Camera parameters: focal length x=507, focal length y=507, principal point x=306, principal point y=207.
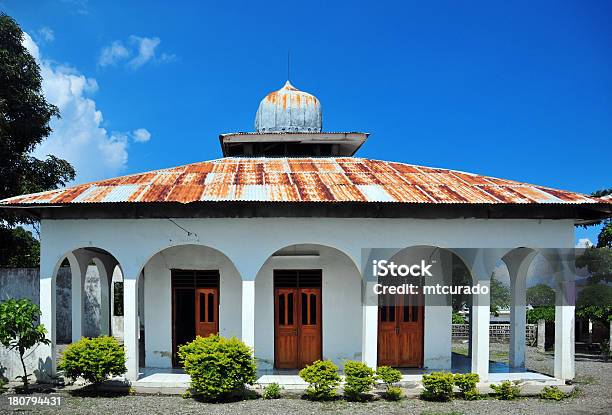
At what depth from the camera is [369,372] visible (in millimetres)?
9945

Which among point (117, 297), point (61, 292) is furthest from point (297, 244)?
point (117, 297)

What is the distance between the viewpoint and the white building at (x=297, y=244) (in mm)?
10500

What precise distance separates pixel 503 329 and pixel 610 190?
24.2ft

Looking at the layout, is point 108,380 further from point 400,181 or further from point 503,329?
point 503,329

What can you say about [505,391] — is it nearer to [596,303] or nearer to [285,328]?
[285,328]

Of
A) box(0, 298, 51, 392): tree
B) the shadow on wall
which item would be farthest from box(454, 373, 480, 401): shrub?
the shadow on wall

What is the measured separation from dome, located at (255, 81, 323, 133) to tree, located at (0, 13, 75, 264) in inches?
448

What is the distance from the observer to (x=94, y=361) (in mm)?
9898

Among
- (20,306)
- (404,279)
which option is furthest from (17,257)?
(404,279)

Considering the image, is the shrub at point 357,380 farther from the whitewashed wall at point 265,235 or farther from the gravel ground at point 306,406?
the whitewashed wall at point 265,235

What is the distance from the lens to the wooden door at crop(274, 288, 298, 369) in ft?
39.1

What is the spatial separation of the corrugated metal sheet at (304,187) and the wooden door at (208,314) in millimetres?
2739

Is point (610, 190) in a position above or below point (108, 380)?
above

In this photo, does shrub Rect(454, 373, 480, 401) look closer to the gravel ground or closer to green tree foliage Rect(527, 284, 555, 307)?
the gravel ground
